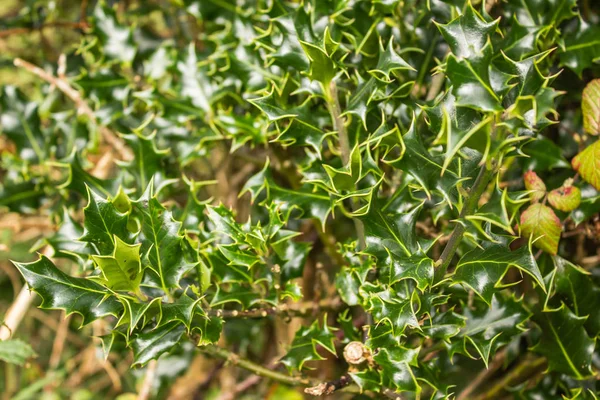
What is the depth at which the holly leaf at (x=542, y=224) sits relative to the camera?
0.89 m

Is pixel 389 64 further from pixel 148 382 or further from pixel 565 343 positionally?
pixel 148 382

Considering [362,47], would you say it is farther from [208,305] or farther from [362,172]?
[208,305]

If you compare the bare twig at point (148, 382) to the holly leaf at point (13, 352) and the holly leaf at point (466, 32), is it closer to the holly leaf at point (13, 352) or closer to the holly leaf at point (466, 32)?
the holly leaf at point (13, 352)

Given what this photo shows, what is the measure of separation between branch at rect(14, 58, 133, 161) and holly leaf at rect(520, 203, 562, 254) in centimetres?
103

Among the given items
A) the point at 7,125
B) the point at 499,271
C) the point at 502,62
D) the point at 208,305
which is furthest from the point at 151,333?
the point at 7,125

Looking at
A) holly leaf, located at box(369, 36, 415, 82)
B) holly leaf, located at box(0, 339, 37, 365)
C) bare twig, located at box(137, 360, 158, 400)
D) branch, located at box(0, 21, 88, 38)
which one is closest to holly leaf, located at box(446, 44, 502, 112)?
holly leaf, located at box(369, 36, 415, 82)

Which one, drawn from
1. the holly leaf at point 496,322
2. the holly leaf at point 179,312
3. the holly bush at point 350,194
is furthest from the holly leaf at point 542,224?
the holly leaf at point 179,312

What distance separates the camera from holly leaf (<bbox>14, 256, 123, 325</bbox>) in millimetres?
809

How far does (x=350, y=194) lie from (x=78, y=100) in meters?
0.94

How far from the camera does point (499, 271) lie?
30.4 inches

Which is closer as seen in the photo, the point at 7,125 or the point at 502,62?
the point at 502,62

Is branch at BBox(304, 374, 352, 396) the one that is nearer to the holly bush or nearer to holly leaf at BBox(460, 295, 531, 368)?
the holly bush

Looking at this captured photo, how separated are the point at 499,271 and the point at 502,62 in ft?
1.17

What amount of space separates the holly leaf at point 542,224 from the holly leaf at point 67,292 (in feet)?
2.22
